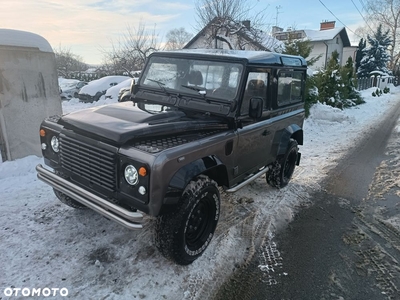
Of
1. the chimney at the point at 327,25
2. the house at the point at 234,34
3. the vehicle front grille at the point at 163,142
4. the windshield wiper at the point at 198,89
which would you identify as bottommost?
the vehicle front grille at the point at 163,142

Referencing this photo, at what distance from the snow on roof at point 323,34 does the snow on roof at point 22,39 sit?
32.9m

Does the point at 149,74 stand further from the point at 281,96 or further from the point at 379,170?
the point at 379,170

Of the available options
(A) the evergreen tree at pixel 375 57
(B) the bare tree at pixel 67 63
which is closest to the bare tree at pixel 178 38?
(B) the bare tree at pixel 67 63

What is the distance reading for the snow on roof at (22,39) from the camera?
5023 millimetres

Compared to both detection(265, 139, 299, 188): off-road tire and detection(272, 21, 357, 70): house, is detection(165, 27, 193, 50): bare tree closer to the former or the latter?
detection(272, 21, 357, 70): house

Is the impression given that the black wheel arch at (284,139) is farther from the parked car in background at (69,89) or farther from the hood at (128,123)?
the parked car in background at (69,89)

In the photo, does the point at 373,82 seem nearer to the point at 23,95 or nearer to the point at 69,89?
the point at 69,89

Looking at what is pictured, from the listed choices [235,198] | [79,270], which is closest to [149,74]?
[235,198]

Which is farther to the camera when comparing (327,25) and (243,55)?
(327,25)

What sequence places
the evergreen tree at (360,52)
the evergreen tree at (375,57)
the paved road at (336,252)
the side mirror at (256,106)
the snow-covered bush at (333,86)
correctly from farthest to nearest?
the evergreen tree at (360,52) → the evergreen tree at (375,57) → the snow-covered bush at (333,86) → the side mirror at (256,106) → the paved road at (336,252)
